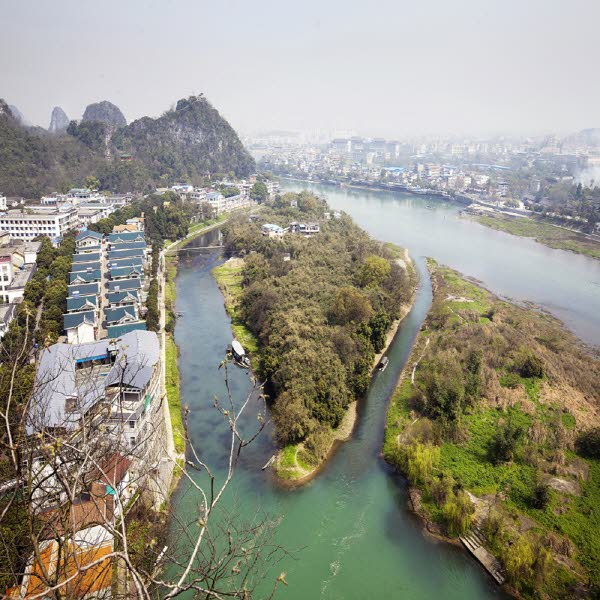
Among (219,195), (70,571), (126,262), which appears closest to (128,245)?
(126,262)

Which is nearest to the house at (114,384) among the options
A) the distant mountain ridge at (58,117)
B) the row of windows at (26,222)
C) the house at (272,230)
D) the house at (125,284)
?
the house at (125,284)

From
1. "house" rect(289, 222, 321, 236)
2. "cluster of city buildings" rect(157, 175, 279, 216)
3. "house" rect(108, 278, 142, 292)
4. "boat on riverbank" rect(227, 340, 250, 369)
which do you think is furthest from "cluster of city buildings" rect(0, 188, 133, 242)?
"boat on riverbank" rect(227, 340, 250, 369)

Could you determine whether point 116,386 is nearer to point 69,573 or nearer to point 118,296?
point 69,573

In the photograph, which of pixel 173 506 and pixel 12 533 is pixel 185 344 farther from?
pixel 12 533

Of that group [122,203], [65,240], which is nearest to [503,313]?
[65,240]

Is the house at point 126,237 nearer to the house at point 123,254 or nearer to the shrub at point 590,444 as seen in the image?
the house at point 123,254

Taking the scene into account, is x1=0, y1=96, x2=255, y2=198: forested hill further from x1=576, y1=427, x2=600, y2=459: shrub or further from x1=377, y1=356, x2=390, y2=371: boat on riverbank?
x1=576, y1=427, x2=600, y2=459: shrub
